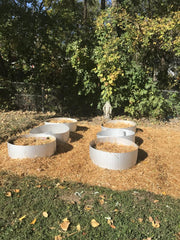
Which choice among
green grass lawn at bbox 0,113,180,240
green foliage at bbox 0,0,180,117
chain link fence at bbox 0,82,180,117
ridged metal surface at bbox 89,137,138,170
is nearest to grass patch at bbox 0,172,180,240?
green grass lawn at bbox 0,113,180,240

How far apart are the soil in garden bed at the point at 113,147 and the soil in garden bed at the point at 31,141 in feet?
3.78

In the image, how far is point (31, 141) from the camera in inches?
185

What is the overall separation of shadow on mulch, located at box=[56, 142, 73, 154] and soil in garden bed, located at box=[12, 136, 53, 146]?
0.31 m

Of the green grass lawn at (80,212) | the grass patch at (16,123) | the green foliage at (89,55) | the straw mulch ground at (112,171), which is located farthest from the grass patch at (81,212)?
the green foliage at (89,55)

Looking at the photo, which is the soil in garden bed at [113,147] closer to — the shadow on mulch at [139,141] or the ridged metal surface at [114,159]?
the ridged metal surface at [114,159]

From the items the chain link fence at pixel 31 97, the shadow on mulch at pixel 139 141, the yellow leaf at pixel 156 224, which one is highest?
the chain link fence at pixel 31 97

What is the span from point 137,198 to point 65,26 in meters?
7.83

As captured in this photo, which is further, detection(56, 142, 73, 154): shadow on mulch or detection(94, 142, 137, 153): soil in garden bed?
detection(56, 142, 73, 154): shadow on mulch

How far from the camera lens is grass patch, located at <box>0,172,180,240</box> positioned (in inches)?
95.3

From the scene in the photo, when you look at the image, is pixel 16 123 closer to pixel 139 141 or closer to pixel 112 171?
pixel 139 141

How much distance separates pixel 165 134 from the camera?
A: 21.6 ft

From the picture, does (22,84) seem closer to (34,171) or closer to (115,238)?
(34,171)

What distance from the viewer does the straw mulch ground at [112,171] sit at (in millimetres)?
3559

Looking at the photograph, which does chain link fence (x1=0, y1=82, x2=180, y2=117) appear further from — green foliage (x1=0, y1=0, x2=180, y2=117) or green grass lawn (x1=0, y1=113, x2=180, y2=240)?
green grass lawn (x1=0, y1=113, x2=180, y2=240)
